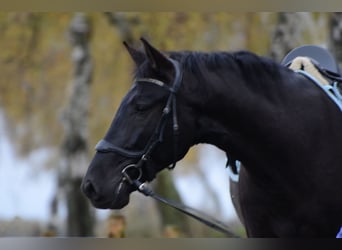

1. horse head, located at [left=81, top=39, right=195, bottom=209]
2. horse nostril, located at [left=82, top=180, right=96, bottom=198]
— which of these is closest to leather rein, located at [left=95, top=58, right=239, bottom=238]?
horse head, located at [left=81, top=39, right=195, bottom=209]

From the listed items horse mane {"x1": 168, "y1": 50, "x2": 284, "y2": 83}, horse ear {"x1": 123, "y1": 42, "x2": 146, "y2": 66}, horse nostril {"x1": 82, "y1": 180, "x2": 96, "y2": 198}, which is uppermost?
horse ear {"x1": 123, "y1": 42, "x2": 146, "y2": 66}

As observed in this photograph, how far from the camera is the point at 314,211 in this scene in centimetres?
279

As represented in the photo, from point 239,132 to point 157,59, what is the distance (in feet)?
1.37

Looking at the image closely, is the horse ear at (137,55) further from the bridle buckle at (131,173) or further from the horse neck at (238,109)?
the bridle buckle at (131,173)

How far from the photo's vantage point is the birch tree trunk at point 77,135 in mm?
6953

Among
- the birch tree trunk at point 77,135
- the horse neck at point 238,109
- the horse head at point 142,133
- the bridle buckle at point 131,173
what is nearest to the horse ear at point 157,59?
the horse head at point 142,133

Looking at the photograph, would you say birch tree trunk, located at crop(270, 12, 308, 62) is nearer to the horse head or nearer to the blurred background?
the blurred background

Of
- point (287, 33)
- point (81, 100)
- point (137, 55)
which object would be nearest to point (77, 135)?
point (81, 100)

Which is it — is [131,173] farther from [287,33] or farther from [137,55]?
[287,33]

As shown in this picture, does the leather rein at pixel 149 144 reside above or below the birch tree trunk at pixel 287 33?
below

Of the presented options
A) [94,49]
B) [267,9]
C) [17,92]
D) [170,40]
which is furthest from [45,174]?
[267,9]

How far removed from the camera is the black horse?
2635 millimetres

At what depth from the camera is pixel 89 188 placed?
2.64 meters

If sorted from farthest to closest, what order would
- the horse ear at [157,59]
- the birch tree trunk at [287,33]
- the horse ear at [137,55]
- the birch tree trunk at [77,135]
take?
the birch tree trunk at [77,135] < the birch tree trunk at [287,33] < the horse ear at [137,55] < the horse ear at [157,59]
